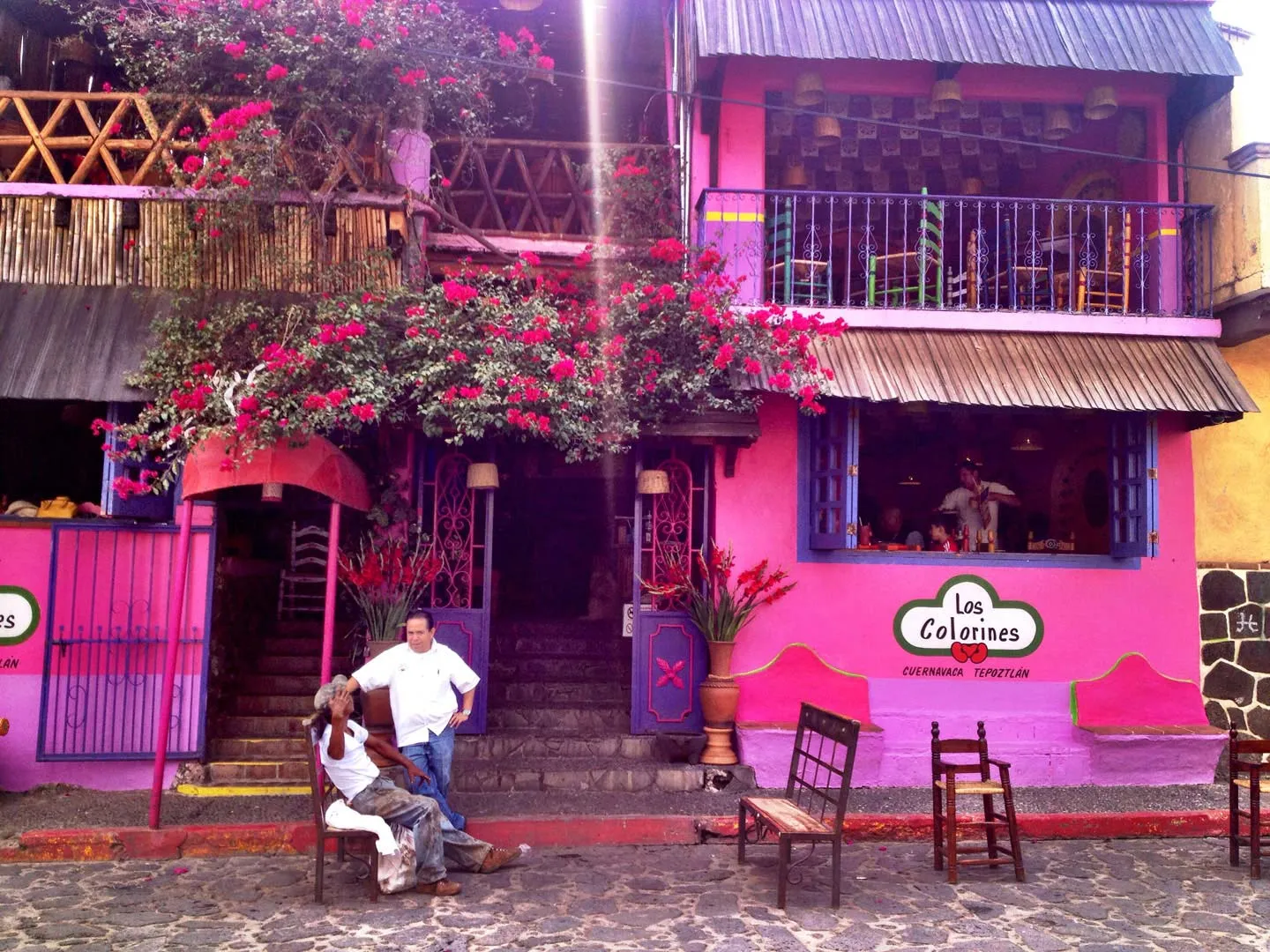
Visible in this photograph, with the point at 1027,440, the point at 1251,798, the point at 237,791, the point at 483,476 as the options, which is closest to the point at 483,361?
the point at 483,476

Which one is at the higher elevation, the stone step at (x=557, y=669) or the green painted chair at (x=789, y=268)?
the green painted chair at (x=789, y=268)

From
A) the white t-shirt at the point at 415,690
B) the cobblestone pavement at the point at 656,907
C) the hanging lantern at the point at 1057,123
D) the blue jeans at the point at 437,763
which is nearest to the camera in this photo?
the cobblestone pavement at the point at 656,907

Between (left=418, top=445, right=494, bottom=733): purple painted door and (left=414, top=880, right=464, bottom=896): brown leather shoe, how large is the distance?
290cm

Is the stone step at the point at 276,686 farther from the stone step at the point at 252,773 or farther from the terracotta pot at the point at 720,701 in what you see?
the terracotta pot at the point at 720,701

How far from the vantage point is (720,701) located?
371 inches

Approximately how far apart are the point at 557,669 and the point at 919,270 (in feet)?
17.6

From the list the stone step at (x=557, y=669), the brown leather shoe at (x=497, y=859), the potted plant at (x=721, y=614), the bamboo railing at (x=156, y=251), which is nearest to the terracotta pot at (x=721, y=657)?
the potted plant at (x=721, y=614)

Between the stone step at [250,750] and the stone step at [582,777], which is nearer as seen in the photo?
the stone step at [582,777]

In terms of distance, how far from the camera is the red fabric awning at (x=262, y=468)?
8039 mm

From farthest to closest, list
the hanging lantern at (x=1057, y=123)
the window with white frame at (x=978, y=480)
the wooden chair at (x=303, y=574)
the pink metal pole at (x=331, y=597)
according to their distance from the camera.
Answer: the wooden chair at (x=303, y=574) < the hanging lantern at (x=1057, y=123) < the window with white frame at (x=978, y=480) < the pink metal pole at (x=331, y=597)

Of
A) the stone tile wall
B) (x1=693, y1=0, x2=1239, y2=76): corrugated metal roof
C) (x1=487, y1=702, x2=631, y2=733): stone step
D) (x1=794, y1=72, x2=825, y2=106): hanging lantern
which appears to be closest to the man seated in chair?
(x1=487, y1=702, x2=631, y2=733): stone step

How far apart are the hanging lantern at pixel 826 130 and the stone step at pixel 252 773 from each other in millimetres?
7703

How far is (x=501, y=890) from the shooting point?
6980mm

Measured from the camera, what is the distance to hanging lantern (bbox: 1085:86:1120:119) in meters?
10.4
